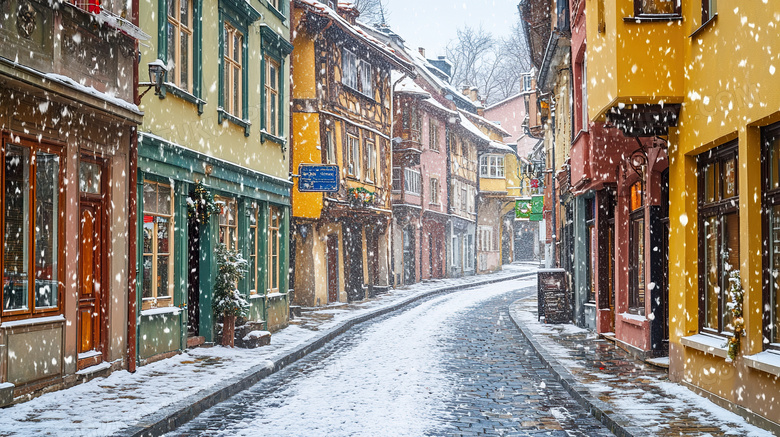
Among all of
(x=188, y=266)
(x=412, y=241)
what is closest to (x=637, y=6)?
(x=188, y=266)

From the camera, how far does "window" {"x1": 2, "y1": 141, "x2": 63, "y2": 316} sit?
28.8ft

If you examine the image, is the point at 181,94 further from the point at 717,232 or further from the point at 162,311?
the point at 717,232

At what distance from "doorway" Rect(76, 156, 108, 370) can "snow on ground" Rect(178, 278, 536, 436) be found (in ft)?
8.40

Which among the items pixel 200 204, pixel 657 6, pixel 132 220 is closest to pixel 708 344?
pixel 657 6

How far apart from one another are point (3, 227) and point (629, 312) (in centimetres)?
1054

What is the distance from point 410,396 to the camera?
955 centimetres

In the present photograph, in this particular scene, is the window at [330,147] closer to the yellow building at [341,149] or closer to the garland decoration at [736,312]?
the yellow building at [341,149]

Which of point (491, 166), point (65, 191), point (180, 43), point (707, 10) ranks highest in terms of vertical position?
point (491, 166)

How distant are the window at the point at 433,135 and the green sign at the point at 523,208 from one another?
10907 mm

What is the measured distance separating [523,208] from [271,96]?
14.0m

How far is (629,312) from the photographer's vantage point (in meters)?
14.8

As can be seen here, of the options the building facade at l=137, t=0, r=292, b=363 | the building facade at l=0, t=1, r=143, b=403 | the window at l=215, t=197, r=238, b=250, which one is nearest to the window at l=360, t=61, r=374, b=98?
the building facade at l=137, t=0, r=292, b=363

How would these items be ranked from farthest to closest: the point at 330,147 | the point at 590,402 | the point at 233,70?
the point at 330,147 → the point at 233,70 → the point at 590,402

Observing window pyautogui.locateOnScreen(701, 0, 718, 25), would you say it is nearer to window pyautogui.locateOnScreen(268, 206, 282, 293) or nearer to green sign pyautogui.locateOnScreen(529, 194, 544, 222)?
window pyautogui.locateOnScreen(268, 206, 282, 293)
